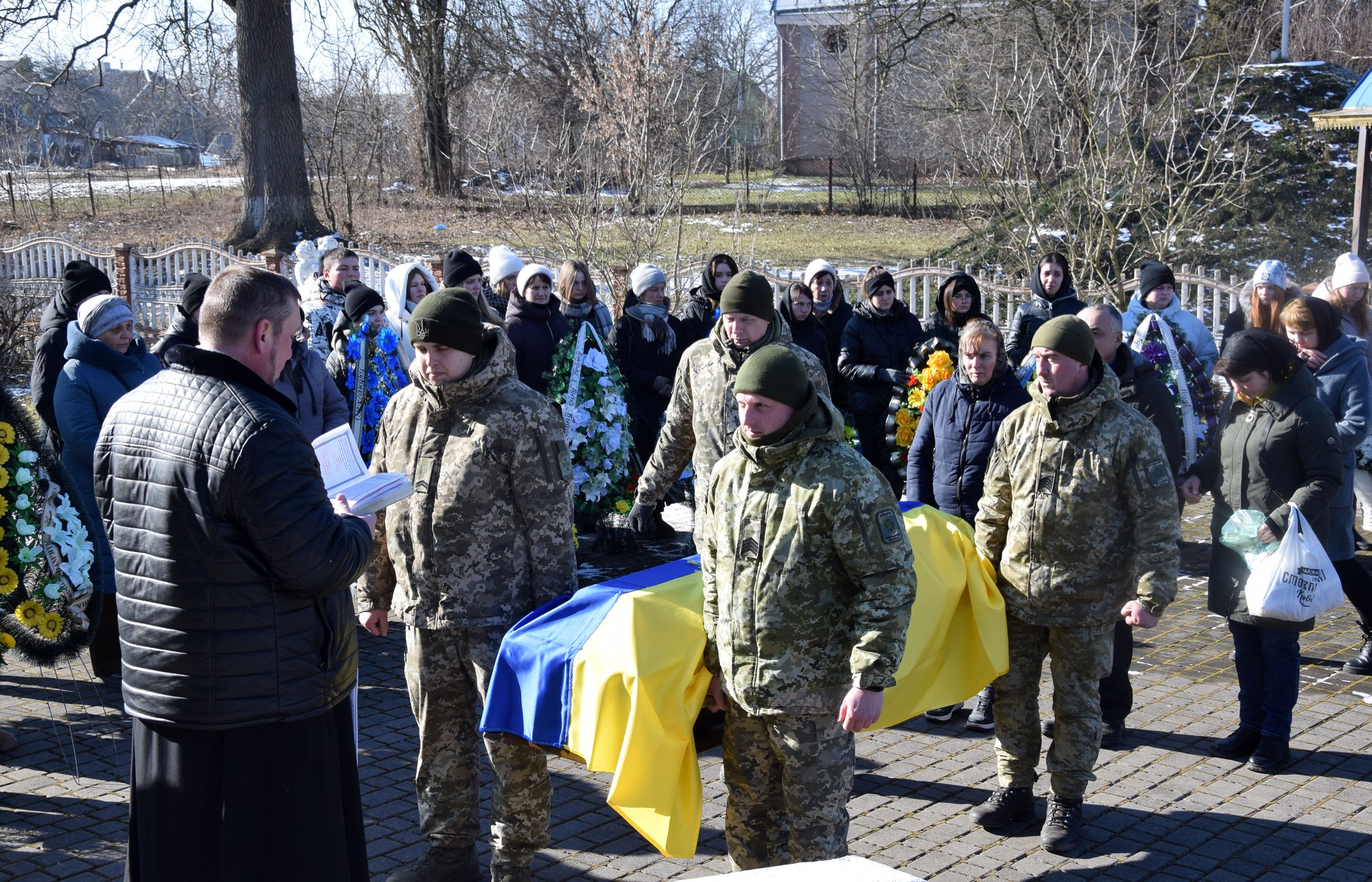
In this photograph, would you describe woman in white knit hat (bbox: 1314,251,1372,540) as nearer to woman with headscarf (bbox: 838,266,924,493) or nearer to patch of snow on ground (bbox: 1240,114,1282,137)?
woman with headscarf (bbox: 838,266,924,493)

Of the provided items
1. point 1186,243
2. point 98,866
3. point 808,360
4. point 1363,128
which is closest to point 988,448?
point 808,360

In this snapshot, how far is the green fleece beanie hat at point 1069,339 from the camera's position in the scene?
4.35 m

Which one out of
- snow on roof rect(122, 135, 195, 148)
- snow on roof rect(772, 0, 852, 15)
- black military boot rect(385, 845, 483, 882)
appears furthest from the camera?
snow on roof rect(122, 135, 195, 148)

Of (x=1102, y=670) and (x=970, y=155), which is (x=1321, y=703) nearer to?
(x=1102, y=670)

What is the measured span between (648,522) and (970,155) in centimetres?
1200

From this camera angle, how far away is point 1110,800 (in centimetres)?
489

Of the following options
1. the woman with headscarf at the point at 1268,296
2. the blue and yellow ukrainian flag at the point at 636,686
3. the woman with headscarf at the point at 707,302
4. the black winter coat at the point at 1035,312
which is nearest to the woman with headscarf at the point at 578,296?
the woman with headscarf at the point at 707,302

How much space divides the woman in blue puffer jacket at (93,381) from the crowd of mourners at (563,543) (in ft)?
0.05

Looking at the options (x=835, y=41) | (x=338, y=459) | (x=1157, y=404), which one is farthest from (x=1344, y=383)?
(x=835, y=41)

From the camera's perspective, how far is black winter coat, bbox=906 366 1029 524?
5.55 metres

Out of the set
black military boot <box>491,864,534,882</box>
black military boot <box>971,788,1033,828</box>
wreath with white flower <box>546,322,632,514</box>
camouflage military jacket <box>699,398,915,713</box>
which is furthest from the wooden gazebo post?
black military boot <box>491,864,534,882</box>

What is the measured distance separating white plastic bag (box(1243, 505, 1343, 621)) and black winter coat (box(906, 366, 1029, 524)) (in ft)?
4.00

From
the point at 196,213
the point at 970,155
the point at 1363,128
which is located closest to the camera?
the point at 1363,128

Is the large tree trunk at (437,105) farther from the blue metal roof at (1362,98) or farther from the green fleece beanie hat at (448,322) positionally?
the green fleece beanie hat at (448,322)
